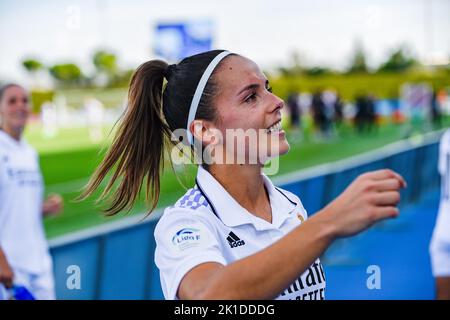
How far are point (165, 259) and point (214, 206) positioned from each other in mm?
241

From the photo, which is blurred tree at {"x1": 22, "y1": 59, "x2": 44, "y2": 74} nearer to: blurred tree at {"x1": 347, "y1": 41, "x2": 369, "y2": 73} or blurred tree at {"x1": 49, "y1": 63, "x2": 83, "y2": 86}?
blurred tree at {"x1": 49, "y1": 63, "x2": 83, "y2": 86}

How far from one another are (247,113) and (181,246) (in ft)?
1.24

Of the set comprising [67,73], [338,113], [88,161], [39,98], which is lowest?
[88,161]

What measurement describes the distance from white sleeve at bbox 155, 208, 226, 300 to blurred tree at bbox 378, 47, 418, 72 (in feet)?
168

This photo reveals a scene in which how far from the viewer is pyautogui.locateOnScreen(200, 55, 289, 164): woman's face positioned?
1.91m

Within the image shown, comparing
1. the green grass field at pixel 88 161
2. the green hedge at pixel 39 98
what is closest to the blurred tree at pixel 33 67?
the green hedge at pixel 39 98

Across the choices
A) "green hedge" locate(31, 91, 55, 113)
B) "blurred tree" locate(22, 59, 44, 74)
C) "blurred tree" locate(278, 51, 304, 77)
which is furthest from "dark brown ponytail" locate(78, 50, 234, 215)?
"blurred tree" locate(278, 51, 304, 77)

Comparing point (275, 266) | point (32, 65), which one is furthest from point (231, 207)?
point (32, 65)

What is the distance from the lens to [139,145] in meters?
2.17

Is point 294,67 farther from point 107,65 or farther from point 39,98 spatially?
point 39,98

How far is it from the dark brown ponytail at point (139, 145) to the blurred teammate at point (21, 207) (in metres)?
2.77

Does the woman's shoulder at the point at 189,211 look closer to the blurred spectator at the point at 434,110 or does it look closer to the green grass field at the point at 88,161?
the green grass field at the point at 88,161

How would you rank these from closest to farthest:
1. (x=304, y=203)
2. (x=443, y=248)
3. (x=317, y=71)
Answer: (x=443, y=248)
(x=304, y=203)
(x=317, y=71)
